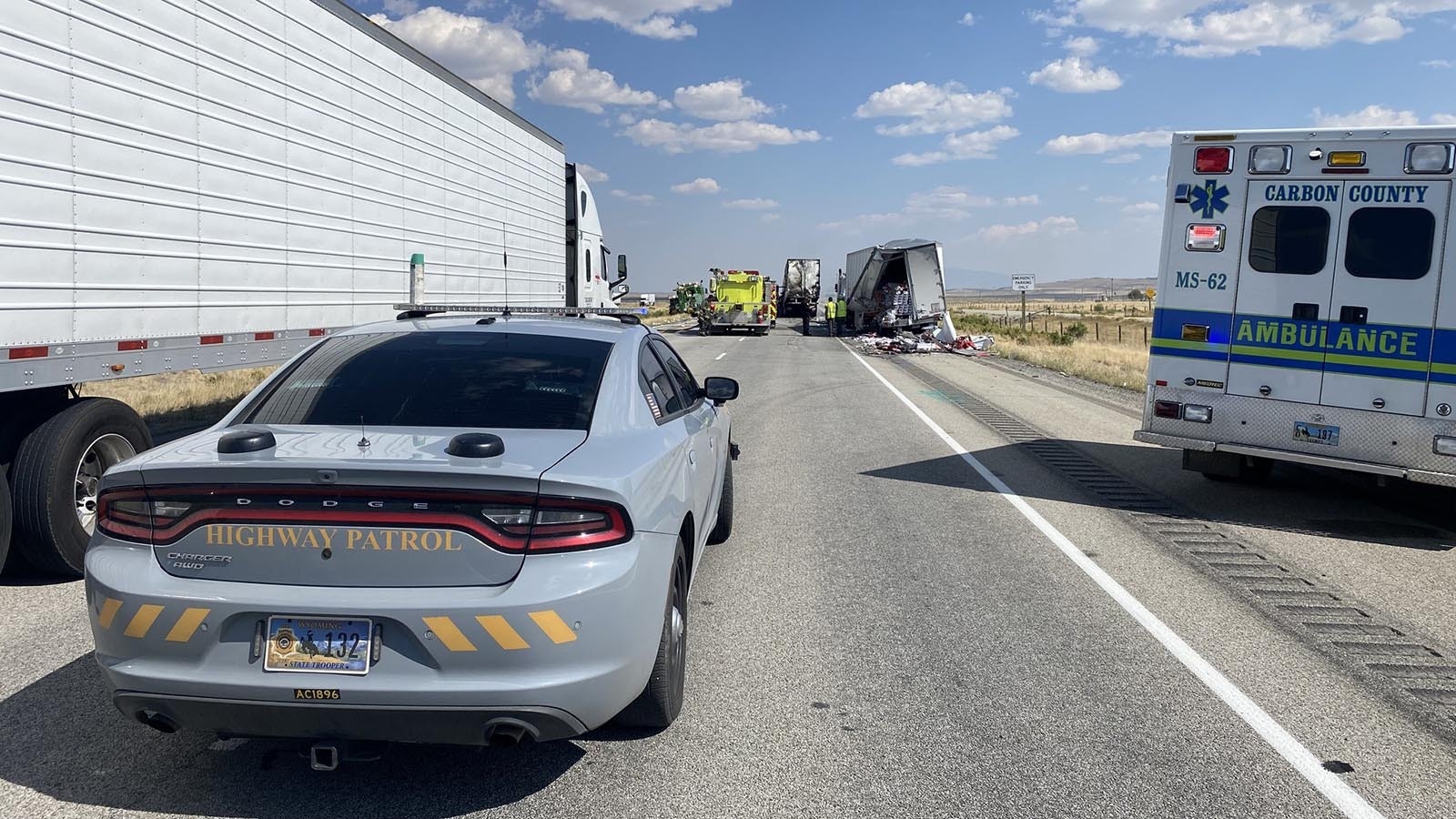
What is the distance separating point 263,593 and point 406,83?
892cm

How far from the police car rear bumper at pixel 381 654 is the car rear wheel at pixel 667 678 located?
555mm

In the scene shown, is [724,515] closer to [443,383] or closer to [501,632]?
[443,383]

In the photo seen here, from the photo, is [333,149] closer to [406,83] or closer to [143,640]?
[406,83]

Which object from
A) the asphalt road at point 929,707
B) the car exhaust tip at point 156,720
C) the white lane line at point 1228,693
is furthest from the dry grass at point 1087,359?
the car exhaust tip at point 156,720

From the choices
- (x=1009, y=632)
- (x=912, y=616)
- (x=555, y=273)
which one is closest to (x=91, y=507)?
(x=912, y=616)

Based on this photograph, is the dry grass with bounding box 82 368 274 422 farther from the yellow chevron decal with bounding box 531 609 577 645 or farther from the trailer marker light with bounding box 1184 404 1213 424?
the trailer marker light with bounding box 1184 404 1213 424

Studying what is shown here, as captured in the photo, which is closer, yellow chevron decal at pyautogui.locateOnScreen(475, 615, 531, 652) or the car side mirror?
yellow chevron decal at pyautogui.locateOnScreen(475, 615, 531, 652)

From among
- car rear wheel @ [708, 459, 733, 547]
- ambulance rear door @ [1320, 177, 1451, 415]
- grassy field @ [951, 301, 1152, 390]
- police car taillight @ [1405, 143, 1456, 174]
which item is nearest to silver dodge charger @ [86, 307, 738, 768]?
car rear wheel @ [708, 459, 733, 547]

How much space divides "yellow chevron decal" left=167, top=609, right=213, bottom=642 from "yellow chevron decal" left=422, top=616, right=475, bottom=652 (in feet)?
2.25

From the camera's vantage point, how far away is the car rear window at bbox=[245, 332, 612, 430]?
423 centimetres

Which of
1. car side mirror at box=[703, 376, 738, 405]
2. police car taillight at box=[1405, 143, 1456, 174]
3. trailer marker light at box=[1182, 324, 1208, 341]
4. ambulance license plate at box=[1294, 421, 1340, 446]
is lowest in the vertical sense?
ambulance license plate at box=[1294, 421, 1340, 446]

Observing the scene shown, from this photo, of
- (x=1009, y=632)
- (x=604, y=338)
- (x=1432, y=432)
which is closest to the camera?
(x=604, y=338)

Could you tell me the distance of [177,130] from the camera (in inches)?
278

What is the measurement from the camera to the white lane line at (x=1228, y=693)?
377cm
